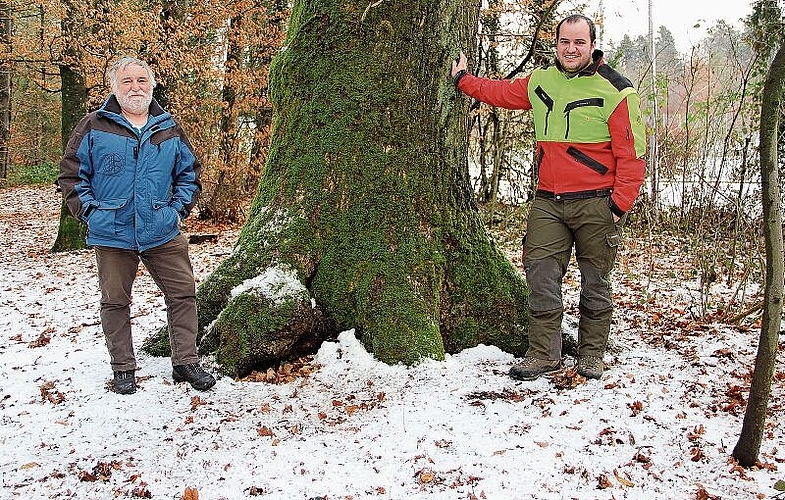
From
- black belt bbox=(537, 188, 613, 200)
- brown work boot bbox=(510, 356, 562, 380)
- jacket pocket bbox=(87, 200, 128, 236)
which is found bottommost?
brown work boot bbox=(510, 356, 562, 380)

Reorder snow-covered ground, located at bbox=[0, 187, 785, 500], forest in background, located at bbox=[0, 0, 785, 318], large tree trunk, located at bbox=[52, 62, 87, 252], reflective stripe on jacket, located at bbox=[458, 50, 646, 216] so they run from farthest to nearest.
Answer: large tree trunk, located at bbox=[52, 62, 87, 252], forest in background, located at bbox=[0, 0, 785, 318], reflective stripe on jacket, located at bbox=[458, 50, 646, 216], snow-covered ground, located at bbox=[0, 187, 785, 500]

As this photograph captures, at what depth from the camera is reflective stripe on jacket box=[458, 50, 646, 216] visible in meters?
3.77

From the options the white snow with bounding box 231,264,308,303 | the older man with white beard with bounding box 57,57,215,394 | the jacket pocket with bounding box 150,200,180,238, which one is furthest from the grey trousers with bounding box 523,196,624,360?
the jacket pocket with bounding box 150,200,180,238

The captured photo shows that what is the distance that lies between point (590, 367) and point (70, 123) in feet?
38.1

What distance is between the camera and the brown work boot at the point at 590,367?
13.1 feet

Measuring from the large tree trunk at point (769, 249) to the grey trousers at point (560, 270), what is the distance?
3.96 ft

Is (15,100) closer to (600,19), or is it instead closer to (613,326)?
(600,19)

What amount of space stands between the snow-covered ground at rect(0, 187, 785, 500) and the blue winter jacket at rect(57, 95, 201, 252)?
1026mm

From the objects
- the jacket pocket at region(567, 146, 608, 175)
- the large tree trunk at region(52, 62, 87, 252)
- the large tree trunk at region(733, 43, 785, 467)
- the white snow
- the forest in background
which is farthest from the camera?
the large tree trunk at region(52, 62, 87, 252)

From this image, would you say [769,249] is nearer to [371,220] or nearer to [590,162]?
[590,162]

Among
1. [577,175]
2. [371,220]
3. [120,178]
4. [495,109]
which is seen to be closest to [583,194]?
[577,175]

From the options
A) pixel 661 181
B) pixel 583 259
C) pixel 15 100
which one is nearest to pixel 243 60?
pixel 661 181

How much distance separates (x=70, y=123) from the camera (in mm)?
12172

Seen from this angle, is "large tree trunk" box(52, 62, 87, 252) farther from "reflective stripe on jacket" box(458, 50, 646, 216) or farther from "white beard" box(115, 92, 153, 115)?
"reflective stripe on jacket" box(458, 50, 646, 216)
